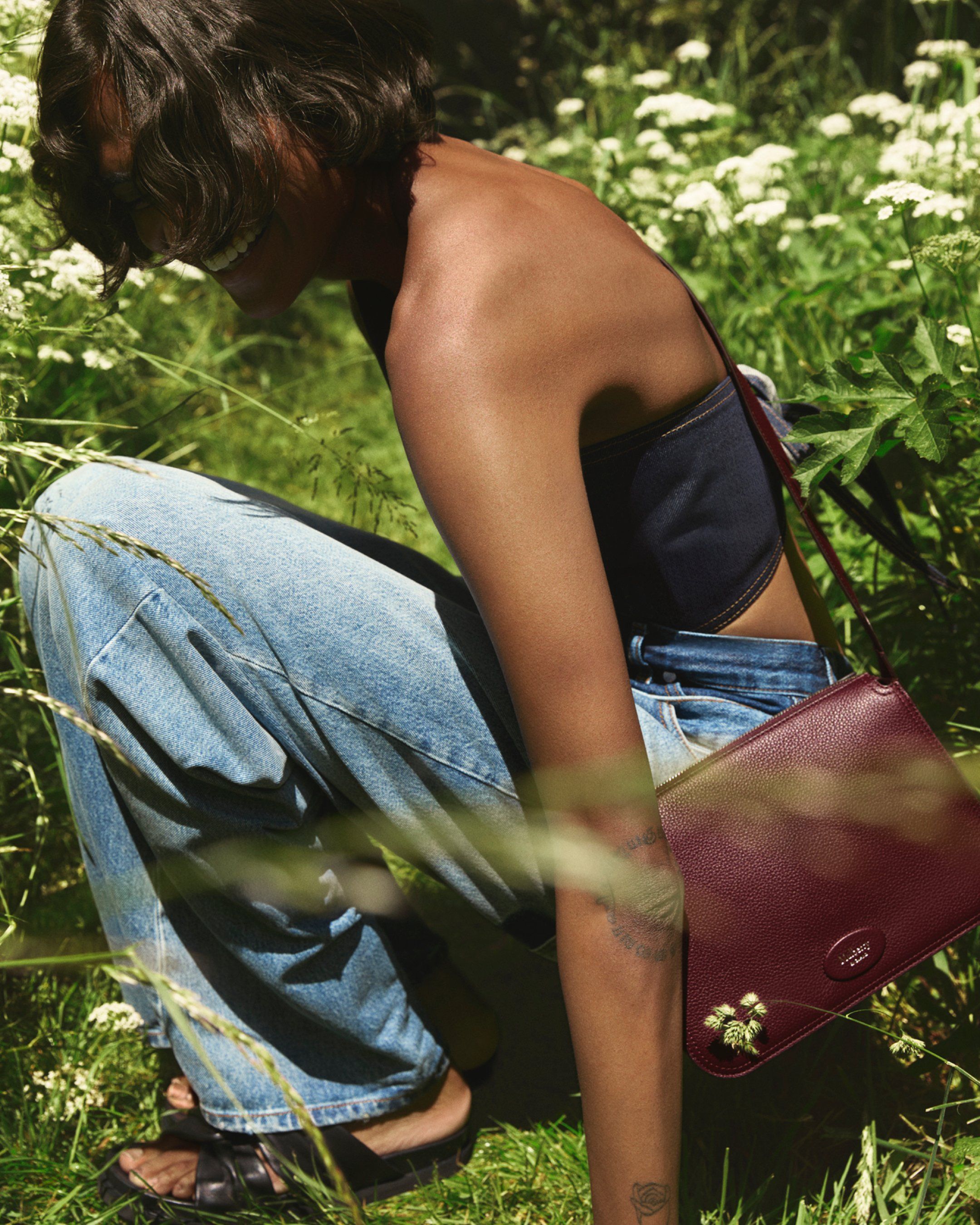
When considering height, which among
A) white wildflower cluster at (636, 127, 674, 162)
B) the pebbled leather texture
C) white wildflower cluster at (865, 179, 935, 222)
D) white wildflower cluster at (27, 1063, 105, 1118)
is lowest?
white wildflower cluster at (27, 1063, 105, 1118)

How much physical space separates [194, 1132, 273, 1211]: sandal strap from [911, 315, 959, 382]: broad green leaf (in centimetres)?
122

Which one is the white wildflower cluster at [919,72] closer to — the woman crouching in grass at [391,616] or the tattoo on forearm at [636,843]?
the woman crouching in grass at [391,616]

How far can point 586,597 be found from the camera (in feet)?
3.17

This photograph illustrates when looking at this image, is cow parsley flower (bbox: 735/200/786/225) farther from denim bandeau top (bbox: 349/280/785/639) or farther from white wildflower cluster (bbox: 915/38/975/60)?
denim bandeau top (bbox: 349/280/785/639)

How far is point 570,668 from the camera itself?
0.96 metres

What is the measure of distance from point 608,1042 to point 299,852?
43 centimetres

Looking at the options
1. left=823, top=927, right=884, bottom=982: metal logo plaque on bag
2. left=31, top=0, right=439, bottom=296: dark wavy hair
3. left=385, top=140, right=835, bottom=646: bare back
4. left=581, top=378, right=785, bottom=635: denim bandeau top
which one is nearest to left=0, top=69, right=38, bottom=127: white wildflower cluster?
left=31, top=0, right=439, bottom=296: dark wavy hair

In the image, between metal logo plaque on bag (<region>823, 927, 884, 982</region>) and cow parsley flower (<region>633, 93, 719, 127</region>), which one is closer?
metal logo plaque on bag (<region>823, 927, 884, 982</region>)

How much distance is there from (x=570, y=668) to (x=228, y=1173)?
2.65 feet

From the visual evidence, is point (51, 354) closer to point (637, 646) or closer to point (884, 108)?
point (637, 646)

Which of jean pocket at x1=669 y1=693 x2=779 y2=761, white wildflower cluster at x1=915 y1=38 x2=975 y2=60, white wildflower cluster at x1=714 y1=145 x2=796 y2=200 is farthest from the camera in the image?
white wildflower cluster at x1=915 y1=38 x2=975 y2=60

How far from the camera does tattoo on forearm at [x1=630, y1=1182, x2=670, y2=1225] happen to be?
3.25 feet

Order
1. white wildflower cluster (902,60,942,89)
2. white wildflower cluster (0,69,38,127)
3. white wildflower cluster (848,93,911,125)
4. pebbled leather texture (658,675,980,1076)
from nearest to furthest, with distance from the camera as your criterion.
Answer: pebbled leather texture (658,675,980,1076)
white wildflower cluster (0,69,38,127)
white wildflower cluster (902,60,942,89)
white wildflower cluster (848,93,911,125)

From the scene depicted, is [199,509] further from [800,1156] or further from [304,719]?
[800,1156]
